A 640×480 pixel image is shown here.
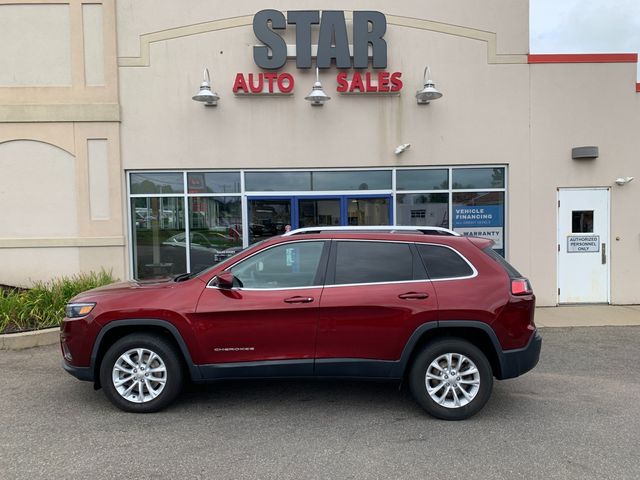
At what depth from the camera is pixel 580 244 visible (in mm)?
9148

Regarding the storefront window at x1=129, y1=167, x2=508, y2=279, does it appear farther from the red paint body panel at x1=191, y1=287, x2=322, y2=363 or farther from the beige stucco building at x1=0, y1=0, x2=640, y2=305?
the red paint body panel at x1=191, y1=287, x2=322, y2=363

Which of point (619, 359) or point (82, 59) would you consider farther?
point (82, 59)

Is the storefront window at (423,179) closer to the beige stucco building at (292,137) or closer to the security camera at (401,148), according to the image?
the beige stucco building at (292,137)

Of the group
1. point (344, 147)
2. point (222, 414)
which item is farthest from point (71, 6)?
point (222, 414)

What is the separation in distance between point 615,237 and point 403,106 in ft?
16.3

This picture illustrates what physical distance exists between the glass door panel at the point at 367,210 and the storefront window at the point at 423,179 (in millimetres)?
473

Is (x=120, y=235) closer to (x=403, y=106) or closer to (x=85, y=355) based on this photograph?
(x=85, y=355)

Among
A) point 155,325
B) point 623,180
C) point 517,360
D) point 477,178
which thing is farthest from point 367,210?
point 155,325

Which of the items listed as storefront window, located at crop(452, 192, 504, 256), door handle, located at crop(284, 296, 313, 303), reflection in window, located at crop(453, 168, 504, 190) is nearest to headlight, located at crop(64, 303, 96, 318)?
door handle, located at crop(284, 296, 313, 303)

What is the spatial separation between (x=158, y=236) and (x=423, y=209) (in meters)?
5.46

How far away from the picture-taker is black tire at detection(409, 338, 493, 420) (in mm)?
4133

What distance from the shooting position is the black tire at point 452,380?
13.6ft

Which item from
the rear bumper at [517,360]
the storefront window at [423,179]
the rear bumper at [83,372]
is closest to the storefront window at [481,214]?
the storefront window at [423,179]

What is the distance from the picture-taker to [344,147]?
9102 millimetres
